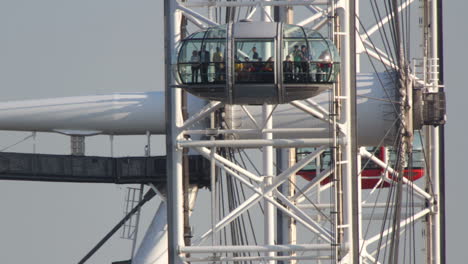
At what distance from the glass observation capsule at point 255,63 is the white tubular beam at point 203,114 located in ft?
9.03

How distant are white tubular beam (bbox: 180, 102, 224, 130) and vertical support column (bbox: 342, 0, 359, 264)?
3884 mm

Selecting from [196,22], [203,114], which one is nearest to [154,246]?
[203,114]

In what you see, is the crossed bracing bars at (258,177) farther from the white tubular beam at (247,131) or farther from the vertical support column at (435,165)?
the vertical support column at (435,165)

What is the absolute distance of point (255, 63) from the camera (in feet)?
213

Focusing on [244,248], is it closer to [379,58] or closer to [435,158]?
[379,58]

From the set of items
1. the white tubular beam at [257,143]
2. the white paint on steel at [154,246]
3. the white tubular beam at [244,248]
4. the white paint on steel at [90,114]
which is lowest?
the white paint on steel at [154,246]

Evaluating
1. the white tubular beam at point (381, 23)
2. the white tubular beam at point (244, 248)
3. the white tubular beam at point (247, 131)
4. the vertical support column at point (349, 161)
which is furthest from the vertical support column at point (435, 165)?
the white tubular beam at point (244, 248)

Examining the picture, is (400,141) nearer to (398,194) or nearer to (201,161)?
(398,194)

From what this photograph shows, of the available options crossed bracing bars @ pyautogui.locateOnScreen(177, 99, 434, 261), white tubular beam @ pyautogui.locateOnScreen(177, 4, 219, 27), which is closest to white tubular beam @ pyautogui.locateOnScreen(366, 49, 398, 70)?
crossed bracing bars @ pyautogui.locateOnScreen(177, 99, 434, 261)

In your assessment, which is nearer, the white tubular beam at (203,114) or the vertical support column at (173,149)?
the white tubular beam at (203,114)

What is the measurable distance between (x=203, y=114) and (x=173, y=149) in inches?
61.0

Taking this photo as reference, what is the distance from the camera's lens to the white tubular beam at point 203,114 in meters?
68.7

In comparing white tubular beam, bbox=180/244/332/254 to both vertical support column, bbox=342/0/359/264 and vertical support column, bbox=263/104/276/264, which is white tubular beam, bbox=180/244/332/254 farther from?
vertical support column, bbox=263/104/276/264

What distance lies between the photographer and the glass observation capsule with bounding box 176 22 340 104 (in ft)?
214
